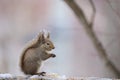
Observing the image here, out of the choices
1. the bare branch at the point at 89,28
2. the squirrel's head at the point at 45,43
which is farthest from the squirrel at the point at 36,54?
the bare branch at the point at 89,28

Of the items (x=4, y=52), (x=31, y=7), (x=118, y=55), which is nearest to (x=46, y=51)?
(x=118, y=55)

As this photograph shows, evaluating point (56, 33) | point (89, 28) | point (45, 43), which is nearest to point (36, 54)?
point (45, 43)

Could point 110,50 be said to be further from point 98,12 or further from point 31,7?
point 31,7

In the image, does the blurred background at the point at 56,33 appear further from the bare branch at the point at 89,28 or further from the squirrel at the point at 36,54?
the squirrel at the point at 36,54

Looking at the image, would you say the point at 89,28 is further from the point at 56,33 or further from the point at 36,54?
the point at 56,33

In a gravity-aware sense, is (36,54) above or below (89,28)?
below

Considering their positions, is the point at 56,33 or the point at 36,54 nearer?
the point at 36,54
